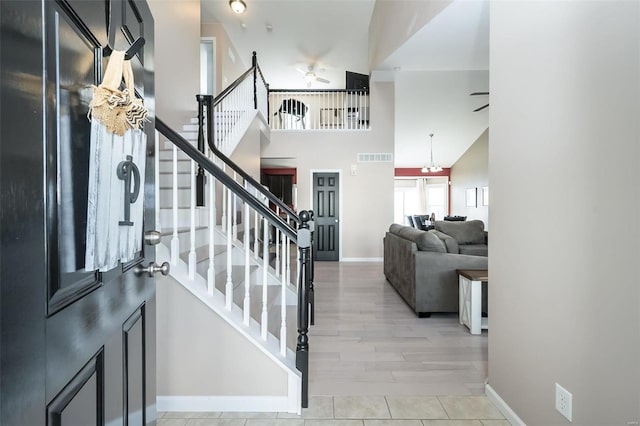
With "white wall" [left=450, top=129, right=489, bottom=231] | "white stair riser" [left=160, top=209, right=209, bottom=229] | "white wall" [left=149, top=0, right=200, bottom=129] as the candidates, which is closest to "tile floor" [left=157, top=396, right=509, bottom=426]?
"white stair riser" [left=160, top=209, right=209, bottom=229]

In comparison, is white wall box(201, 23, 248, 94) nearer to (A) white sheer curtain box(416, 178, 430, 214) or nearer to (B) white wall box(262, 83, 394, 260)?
(B) white wall box(262, 83, 394, 260)

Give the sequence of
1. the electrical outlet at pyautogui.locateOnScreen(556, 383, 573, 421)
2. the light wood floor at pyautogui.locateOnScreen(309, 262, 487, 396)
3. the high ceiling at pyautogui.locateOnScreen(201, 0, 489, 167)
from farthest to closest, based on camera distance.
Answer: the high ceiling at pyautogui.locateOnScreen(201, 0, 489, 167) → the light wood floor at pyautogui.locateOnScreen(309, 262, 487, 396) → the electrical outlet at pyautogui.locateOnScreen(556, 383, 573, 421)

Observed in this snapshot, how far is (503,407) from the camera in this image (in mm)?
1801

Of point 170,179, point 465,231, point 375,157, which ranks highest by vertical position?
point 375,157

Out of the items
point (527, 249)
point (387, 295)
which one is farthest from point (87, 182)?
point (387, 295)

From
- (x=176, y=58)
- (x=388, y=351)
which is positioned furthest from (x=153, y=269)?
(x=176, y=58)

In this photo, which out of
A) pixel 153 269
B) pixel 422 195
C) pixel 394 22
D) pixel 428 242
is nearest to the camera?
pixel 153 269

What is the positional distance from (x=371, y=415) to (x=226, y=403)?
33.0 inches

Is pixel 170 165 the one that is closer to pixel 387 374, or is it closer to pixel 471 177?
pixel 387 374

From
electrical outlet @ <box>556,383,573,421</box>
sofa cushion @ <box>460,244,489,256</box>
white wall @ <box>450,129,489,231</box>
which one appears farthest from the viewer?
white wall @ <box>450,129,489,231</box>

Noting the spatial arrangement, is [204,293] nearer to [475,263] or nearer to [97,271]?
[97,271]

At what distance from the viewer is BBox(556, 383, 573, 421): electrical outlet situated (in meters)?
1.34

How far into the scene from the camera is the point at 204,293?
5.88ft

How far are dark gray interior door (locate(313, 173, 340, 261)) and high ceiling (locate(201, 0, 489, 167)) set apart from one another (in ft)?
7.77
